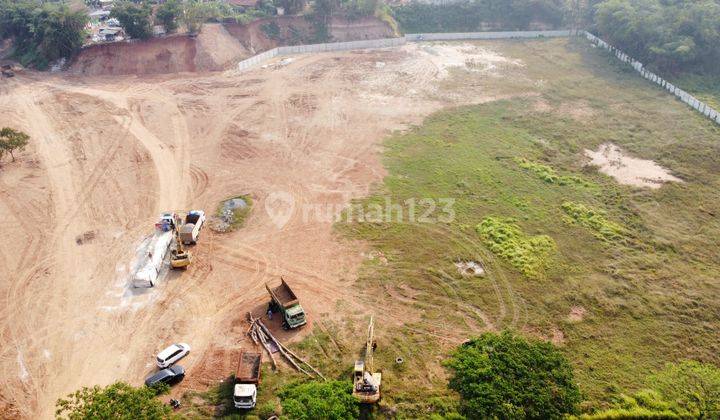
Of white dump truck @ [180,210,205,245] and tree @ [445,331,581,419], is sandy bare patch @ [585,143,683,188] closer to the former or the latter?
tree @ [445,331,581,419]

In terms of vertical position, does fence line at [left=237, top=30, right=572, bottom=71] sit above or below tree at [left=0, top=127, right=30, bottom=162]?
above

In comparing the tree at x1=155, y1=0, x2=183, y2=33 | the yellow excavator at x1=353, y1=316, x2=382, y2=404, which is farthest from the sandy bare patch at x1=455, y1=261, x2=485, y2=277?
the tree at x1=155, y1=0, x2=183, y2=33

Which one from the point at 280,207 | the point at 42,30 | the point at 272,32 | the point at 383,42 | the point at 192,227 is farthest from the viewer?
the point at 383,42

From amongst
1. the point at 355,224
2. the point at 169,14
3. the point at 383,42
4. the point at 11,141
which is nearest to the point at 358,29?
the point at 383,42

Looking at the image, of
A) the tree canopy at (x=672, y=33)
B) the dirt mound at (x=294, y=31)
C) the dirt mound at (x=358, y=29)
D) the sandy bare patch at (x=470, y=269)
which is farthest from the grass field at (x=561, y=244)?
the dirt mound at (x=294, y=31)

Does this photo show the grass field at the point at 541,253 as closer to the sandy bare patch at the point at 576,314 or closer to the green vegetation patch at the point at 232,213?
the sandy bare patch at the point at 576,314

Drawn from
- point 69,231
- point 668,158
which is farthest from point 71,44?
point 668,158

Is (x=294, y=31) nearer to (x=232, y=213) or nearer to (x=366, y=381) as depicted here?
(x=232, y=213)
